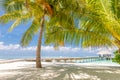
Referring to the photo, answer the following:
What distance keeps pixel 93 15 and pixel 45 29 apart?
556cm

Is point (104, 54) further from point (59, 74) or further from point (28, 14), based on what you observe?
point (59, 74)

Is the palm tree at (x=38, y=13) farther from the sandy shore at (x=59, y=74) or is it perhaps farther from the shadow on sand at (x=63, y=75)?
the shadow on sand at (x=63, y=75)

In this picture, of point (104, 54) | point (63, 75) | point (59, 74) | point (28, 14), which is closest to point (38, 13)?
point (28, 14)

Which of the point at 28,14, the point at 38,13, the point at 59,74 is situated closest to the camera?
the point at 59,74

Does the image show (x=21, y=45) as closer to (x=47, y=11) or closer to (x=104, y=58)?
(x=47, y=11)

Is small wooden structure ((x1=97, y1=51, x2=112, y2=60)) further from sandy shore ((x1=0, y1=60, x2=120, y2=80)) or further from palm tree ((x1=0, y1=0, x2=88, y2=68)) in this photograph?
palm tree ((x1=0, y1=0, x2=88, y2=68))

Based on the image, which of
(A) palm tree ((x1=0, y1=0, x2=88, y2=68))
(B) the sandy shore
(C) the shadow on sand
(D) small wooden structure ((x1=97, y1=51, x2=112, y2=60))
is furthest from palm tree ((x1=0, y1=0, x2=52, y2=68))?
(D) small wooden structure ((x1=97, y1=51, x2=112, y2=60))

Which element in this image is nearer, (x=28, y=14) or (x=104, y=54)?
(x=28, y=14)

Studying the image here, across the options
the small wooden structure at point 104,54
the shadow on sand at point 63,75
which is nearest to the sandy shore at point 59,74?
the shadow on sand at point 63,75

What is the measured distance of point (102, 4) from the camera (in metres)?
7.91

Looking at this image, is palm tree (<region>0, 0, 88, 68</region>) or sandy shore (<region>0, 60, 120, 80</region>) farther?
palm tree (<region>0, 0, 88, 68</region>)

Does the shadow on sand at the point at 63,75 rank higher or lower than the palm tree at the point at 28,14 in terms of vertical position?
lower

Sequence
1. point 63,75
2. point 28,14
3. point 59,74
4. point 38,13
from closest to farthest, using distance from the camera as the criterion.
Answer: point 63,75 → point 59,74 → point 38,13 → point 28,14

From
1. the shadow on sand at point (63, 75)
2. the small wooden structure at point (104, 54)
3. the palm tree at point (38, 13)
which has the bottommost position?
the shadow on sand at point (63, 75)
